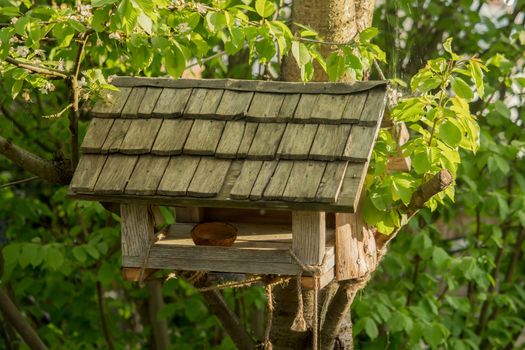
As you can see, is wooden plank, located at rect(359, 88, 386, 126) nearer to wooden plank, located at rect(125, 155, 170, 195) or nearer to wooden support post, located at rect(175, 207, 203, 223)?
wooden plank, located at rect(125, 155, 170, 195)

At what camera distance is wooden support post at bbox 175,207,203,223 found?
301cm

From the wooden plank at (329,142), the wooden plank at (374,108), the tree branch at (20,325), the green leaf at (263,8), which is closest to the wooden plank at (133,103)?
the green leaf at (263,8)

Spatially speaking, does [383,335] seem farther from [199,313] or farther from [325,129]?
[325,129]

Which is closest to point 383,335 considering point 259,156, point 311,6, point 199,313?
point 199,313

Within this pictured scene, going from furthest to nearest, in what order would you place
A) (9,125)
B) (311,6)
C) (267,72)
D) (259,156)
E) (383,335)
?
1. (383,335)
2. (9,125)
3. (267,72)
4. (311,6)
5. (259,156)

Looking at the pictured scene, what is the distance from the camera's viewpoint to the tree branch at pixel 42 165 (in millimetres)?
2826

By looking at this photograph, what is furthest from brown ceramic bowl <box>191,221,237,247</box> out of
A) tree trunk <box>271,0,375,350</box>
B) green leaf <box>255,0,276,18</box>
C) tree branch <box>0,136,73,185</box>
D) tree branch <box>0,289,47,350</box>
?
tree branch <box>0,289,47,350</box>

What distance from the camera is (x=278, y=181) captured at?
2.43 metres

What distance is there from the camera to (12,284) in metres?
4.76

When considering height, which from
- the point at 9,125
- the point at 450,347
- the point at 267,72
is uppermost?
the point at 267,72

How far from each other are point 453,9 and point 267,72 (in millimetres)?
1439

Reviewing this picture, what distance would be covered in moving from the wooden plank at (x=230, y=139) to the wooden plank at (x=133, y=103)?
301mm

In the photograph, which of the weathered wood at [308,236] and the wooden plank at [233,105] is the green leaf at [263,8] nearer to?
the wooden plank at [233,105]

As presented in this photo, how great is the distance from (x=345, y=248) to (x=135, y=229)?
0.67 metres
